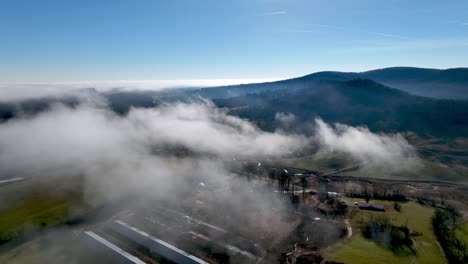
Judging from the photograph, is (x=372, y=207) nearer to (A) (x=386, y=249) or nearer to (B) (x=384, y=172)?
(A) (x=386, y=249)

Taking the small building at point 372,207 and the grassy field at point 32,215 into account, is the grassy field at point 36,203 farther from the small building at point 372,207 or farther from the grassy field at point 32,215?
the small building at point 372,207

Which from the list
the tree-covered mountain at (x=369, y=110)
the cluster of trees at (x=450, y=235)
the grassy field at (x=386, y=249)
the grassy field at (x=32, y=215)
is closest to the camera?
the grassy field at (x=386, y=249)

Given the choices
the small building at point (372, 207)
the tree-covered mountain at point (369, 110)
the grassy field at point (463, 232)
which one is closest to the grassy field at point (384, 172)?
the small building at point (372, 207)

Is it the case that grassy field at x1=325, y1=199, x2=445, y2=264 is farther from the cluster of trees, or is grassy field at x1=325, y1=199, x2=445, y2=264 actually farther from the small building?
the small building

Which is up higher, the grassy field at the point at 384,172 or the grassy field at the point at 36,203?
the grassy field at the point at 36,203

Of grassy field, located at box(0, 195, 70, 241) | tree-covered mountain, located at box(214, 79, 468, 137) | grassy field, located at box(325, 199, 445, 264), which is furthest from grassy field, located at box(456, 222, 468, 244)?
tree-covered mountain, located at box(214, 79, 468, 137)

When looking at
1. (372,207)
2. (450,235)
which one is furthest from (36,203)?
(450,235)

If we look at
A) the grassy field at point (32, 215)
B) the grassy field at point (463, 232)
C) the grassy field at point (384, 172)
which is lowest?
the grassy field at point (384, 172)

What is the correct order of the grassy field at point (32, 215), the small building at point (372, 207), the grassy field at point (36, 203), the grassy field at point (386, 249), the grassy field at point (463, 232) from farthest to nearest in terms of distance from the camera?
the small building at point (372, 207) < the grassy field at point (36, 203) < the grassy field at point (32, 215) < the grassy field at point (463, 232) < the grassy field at point (386, 249)
